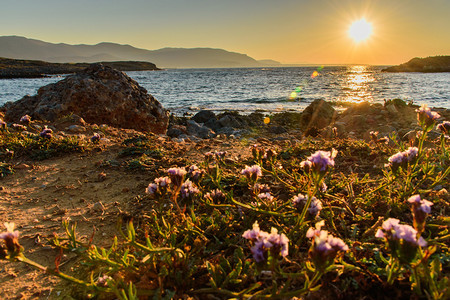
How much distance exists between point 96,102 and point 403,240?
8.12 meters

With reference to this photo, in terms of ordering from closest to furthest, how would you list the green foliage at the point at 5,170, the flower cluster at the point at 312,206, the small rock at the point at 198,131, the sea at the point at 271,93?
1. the flower cluster at the point at 312,206
2. the green foliage at the point at 5,170
3. the small rock at the point at 198,131
4. the sea at the point at 271,93

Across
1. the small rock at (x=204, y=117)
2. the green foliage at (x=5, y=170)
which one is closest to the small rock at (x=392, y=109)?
the small rock at (x=204, y=117)

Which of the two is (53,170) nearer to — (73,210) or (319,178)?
(73,210)

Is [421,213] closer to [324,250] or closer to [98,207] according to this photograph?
[324,250]

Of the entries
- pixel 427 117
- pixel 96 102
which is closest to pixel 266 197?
pixel 427 117

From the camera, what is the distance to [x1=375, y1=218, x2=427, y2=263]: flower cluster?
125 cm

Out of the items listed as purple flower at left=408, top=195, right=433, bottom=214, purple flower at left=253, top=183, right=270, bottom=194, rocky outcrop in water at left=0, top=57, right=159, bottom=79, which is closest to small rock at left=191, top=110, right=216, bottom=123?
purple flower at left=253, top=183, right=270, bottom=194

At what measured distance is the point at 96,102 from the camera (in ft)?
25.4

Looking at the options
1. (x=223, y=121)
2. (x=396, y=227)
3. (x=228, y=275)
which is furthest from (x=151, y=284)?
(x=223, y=121)

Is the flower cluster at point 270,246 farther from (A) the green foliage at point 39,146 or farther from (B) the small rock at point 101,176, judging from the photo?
(A) the green foliage at point 39,146

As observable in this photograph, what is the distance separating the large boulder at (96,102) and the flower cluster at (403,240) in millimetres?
7744

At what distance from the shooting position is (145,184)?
3533 millimetres

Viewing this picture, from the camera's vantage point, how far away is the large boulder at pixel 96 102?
25.0 ft

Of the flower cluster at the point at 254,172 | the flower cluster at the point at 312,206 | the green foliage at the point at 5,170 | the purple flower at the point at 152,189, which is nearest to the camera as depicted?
the flower cluster at the point at 312,206
